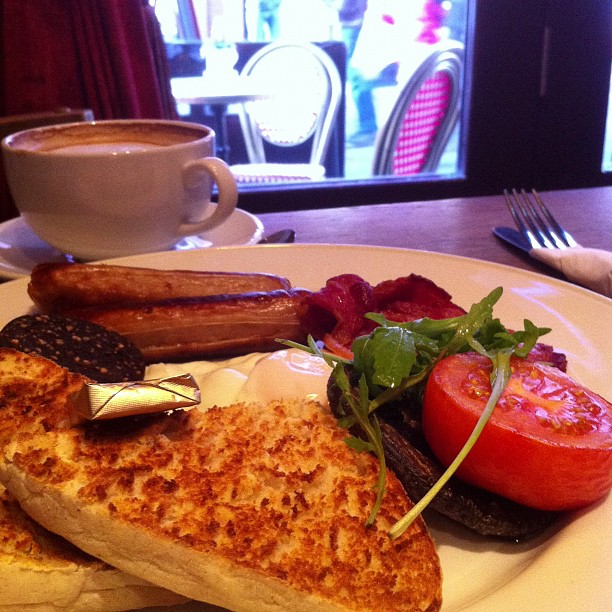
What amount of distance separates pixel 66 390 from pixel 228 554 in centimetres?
44

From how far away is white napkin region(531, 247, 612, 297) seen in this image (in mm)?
1768

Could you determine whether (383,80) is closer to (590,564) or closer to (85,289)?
(85,289)

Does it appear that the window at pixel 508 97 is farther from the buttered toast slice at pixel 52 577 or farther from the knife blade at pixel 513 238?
the buttered toast slice at pixel 52 577

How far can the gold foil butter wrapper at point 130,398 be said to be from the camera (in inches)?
35.1

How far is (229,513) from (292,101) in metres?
4.57

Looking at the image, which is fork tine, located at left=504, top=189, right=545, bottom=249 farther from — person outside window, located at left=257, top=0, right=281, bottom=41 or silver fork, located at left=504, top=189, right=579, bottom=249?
person outside window, located at left=257, top=0, right=281, bottom=41

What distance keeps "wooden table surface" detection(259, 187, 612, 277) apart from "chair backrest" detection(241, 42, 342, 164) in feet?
7.10

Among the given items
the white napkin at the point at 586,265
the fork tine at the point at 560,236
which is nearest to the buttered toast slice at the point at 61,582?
the white napkin at the point at 586,265

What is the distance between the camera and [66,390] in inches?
40.1

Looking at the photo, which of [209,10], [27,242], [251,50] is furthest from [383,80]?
[27,242]

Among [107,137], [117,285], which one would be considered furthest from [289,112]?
[117,285]

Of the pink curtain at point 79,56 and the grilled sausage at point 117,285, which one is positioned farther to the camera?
the pink curtain at point 79,56

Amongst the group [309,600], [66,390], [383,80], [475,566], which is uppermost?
[383,80]

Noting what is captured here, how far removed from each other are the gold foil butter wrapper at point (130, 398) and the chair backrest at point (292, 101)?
161 inches
